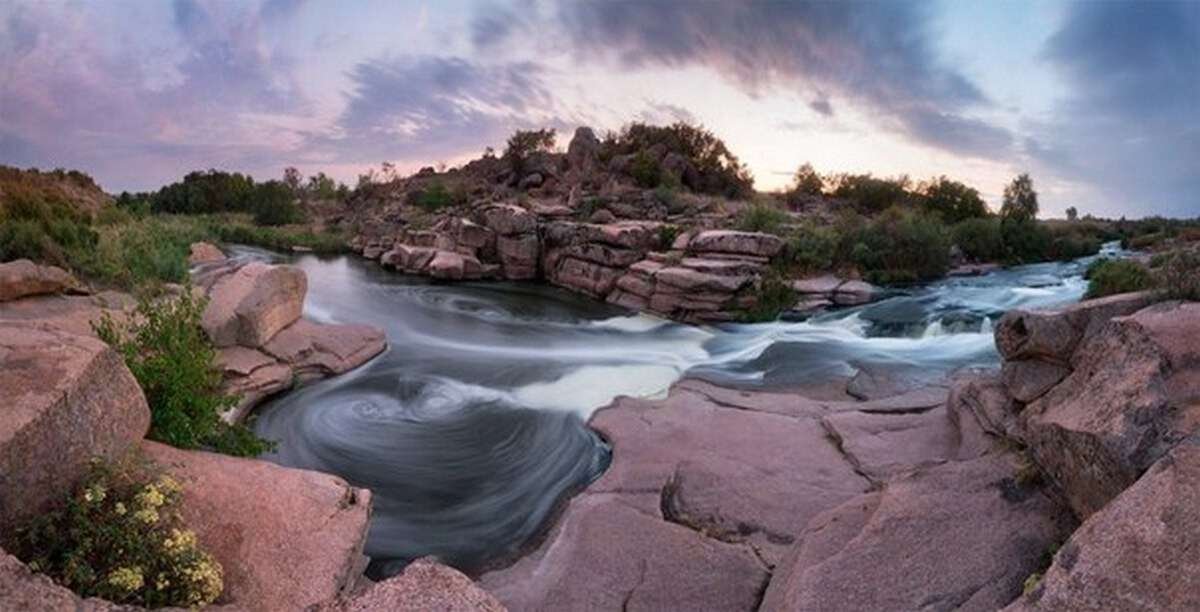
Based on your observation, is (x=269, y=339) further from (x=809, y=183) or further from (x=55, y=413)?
(x=809, y=183)

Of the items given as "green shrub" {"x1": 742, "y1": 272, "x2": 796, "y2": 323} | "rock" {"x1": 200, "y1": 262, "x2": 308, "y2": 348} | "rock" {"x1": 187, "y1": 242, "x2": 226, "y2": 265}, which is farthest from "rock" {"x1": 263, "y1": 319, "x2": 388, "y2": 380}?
"rock" {"x1": 187, "y1": 242, "x2": 226, "y2": 265}

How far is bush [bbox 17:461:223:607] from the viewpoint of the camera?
351 cm

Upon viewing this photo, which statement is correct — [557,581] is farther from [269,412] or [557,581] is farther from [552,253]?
[552,253]

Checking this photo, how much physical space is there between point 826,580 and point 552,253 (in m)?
22.0

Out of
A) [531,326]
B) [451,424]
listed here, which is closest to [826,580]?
[451,424]

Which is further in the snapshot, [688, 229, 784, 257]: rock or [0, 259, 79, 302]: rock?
[688, 229, 784, 257]: rock

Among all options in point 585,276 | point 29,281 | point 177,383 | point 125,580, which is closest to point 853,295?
point 585,276

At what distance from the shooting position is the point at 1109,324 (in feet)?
16.0

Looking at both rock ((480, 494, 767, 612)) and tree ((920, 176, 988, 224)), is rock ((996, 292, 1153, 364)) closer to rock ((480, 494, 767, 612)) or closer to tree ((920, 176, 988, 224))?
rock ((480, 494, 767, 612))

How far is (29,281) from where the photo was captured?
10.6 metres

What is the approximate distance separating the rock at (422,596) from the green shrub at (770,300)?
16341 mm

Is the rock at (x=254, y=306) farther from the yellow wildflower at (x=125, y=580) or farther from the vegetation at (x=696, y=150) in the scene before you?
the vegetation at (x=696, y=150)

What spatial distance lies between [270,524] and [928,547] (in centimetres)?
416

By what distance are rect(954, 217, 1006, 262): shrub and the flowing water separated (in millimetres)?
5290
